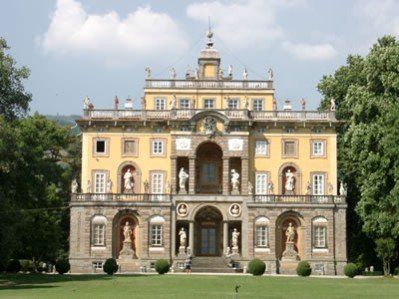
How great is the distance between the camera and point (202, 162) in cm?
7044

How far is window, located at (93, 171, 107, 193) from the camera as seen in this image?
→ 6850cm

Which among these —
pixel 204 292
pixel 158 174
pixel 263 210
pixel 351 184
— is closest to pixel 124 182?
pixel 158 174

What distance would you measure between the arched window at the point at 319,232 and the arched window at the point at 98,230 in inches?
596

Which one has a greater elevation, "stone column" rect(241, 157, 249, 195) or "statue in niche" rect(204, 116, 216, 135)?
"statue in niche" rect(204, 116, 216, 135)

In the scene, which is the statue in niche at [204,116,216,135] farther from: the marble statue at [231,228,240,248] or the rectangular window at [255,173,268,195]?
the marble statue at [231,228,240,248]

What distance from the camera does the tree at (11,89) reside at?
50906 millimetres

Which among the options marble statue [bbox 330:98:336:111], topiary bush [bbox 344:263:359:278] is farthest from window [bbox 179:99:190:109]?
topiary bush [bbox 344:263:359:278]

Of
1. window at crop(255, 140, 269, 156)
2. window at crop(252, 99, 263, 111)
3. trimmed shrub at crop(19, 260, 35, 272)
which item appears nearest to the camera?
window at crop(255, 140, 269, 156)

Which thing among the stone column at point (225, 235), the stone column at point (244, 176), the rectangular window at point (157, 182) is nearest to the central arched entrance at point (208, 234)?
the stone column at point (225, 235)

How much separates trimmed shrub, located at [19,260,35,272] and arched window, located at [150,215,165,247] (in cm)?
1026

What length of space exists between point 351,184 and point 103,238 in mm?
19546

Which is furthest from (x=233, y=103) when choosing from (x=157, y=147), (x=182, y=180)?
(x=182, y=180)

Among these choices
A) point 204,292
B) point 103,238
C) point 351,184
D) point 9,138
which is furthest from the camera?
point 351,184

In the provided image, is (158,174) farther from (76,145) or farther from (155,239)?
(76,145)
